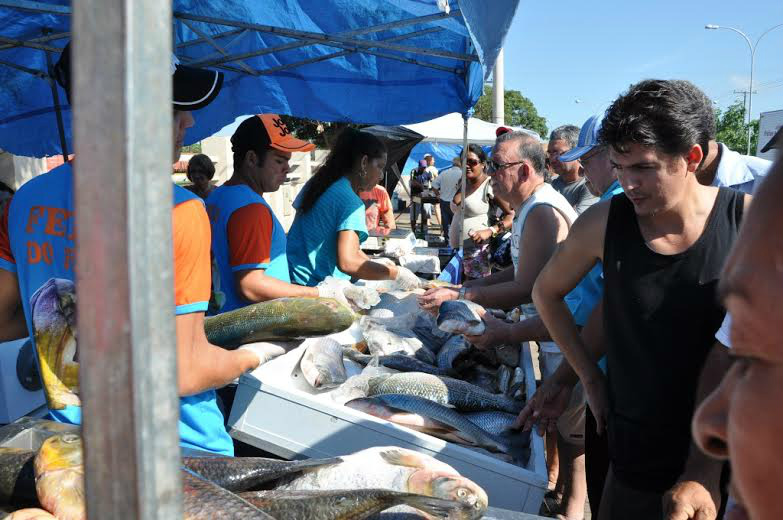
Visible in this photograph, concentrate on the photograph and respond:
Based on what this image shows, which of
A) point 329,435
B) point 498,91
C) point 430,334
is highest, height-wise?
point 498,91

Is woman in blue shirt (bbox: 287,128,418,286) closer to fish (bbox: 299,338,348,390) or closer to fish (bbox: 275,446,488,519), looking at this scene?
fish (bbox: 299,338,348,390)

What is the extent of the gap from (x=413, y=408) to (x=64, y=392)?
126 cm

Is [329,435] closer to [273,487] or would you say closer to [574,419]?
[273,487]

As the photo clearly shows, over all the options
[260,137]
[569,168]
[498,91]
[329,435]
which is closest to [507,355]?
[329,435]

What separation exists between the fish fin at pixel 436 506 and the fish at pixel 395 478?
0.08 meters

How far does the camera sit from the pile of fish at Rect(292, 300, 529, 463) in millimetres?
2439

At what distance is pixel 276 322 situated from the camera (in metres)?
2.68

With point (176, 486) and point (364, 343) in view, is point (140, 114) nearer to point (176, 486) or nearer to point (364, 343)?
point (176, 486)

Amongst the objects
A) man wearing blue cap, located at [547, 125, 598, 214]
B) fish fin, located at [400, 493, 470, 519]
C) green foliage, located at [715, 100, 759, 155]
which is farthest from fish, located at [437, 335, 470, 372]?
green foliage, located at [715, 100, 759, 155]

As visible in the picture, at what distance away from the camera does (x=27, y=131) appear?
620cm

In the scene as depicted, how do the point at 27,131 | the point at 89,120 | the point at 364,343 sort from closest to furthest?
the point at 89,120, the point at 364,343, the point at 27,131

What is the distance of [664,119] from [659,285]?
1.89 feet

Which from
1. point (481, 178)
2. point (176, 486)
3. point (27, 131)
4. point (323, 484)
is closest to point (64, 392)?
point (323, 484)

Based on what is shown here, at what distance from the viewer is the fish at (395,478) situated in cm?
161
